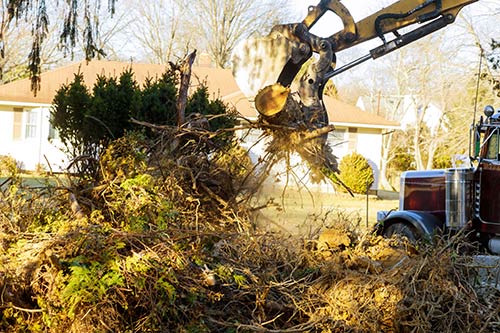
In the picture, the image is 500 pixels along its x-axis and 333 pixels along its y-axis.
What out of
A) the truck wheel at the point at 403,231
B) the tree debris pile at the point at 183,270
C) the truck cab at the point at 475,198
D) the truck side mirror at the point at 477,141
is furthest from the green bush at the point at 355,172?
the tree debris pile at the point at 183,270

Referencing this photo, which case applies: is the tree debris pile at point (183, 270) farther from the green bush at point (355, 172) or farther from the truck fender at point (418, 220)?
the green bush at point (355, 172)

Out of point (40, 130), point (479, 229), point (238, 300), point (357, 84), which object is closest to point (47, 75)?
point (40, 130)

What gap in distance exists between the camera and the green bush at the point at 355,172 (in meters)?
27.0

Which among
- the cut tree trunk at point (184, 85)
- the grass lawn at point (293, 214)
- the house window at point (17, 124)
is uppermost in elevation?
the house window at point (17, 124)

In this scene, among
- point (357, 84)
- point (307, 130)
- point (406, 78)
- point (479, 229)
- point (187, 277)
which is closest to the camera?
point (187, 277)

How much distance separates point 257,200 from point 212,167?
612mm

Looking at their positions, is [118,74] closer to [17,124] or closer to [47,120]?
[47,120]

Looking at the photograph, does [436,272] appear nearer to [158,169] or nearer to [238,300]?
[238,300]

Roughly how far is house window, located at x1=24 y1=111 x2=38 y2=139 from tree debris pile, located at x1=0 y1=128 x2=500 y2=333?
24.2m

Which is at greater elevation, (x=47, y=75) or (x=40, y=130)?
(x=47, y=75)

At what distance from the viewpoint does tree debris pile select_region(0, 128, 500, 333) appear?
5027 millimetres

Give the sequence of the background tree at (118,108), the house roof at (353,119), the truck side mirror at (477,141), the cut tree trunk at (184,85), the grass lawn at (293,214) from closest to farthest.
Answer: the grass lawn at (293,214)
the cut tree trunk at (184,85)
the truck side mirror at (477,141)
the background tree at (118,108)
the house roof at (353,119)

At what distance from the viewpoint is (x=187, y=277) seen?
5.27 meters

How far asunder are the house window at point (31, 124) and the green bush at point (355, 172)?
13698 mm
